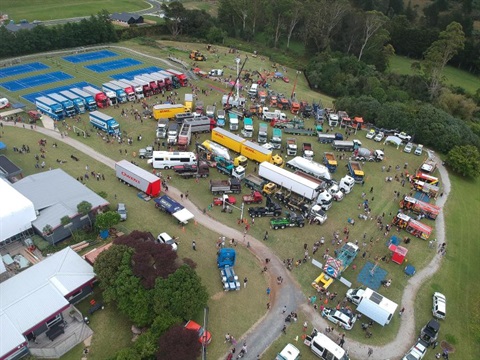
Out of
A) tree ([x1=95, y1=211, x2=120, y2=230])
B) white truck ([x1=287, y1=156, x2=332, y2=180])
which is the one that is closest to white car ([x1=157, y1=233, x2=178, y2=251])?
tree ([x1=95, y1=211, x2=120, y2=230])

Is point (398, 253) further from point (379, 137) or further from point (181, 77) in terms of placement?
point (181, 77)

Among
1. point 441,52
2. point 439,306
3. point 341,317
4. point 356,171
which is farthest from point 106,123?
point 441,52

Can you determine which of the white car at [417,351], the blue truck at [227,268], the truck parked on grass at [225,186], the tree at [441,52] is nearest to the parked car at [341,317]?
the white car at [417,351]

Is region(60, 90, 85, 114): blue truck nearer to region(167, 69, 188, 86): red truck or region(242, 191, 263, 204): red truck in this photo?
region(167, 69, 188, 86): red truck

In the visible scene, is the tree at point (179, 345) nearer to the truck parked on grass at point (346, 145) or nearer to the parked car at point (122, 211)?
the parked car at point (122, 211)

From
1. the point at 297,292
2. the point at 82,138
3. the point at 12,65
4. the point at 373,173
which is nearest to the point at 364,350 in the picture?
the point at 297,292

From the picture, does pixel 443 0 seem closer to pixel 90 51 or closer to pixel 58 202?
pixel 90 51
